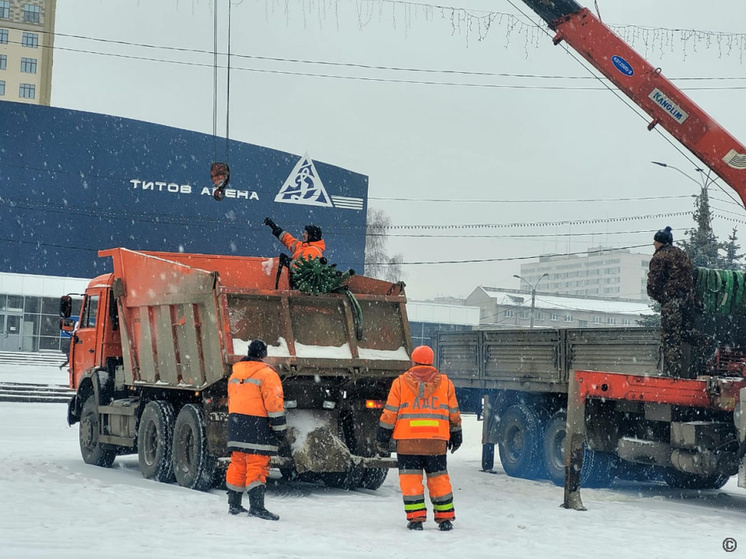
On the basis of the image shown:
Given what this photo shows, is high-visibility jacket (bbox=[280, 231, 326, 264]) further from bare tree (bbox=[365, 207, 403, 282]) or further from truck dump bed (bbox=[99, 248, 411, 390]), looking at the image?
bare tree (bbox=[365, 207, 403, 282])

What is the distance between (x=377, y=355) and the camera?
12.1 metres

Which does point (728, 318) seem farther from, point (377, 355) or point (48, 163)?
point (48, 163)

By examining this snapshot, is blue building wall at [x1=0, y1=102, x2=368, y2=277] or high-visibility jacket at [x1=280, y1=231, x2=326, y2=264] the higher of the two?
blue building wall at [x1=0, y1=102, x2=368, y2=277]

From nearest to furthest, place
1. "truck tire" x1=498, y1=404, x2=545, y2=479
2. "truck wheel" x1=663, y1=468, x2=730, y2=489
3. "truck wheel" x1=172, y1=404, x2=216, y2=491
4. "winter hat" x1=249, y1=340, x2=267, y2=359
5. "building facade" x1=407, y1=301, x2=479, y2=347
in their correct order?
"winter hat" x1=249, y1=340, x2=267, y2=359, "truck wheel" x1=172, y1=404, x2=216, y2=491, "truck wheel" x1=663, y1=468, x2=730, y2=489, "truck tire" x1=498, y1=404, x2=545, y2=479, "building facade" x1=407, y1=301, x2=479, y2=347

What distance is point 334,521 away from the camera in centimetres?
973

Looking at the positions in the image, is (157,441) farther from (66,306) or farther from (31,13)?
(31,13)

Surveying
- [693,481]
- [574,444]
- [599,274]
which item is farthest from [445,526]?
[599,274]

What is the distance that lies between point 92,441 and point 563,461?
6293 millimetres

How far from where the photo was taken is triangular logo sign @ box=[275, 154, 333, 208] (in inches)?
2259

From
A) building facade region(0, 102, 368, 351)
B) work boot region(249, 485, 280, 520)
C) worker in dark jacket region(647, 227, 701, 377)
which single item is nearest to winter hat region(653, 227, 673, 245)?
worker in dark jacket region(647, 227, 701, 377)

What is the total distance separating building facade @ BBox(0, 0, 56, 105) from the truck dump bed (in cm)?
9205

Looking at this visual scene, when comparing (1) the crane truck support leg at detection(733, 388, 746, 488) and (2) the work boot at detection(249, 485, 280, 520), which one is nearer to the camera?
(2) the work boot at detection(249, 485, 280, 520)

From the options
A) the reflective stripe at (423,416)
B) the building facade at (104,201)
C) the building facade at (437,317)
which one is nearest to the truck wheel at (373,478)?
the reflective stripe at (423,416)

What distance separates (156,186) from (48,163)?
17.3 ft
